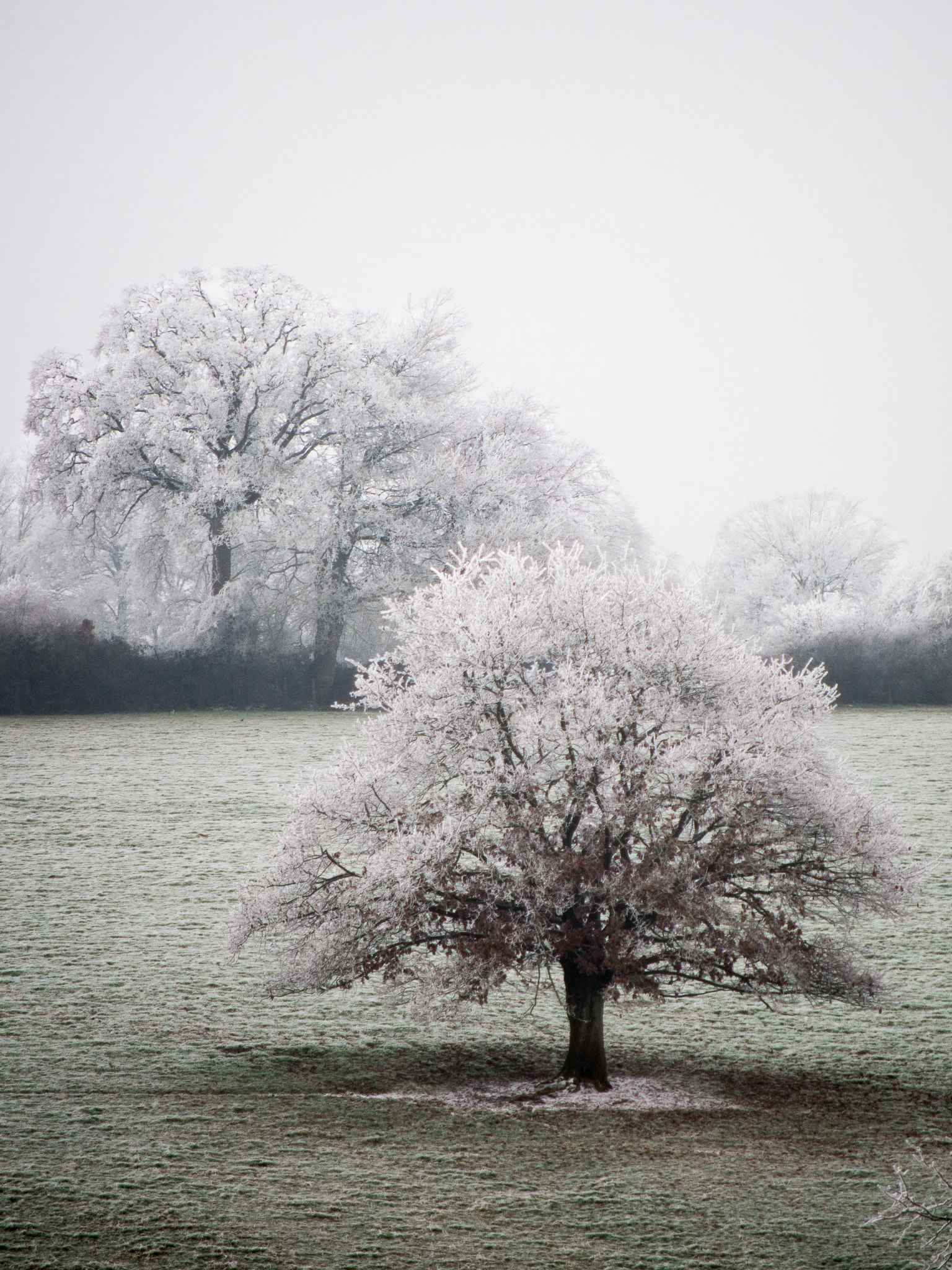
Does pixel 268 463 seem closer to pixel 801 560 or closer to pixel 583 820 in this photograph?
pixel 583 820

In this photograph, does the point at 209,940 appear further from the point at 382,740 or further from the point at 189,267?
the point at 189,267

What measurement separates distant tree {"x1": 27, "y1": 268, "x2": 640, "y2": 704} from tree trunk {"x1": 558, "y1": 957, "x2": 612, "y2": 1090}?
23456mm

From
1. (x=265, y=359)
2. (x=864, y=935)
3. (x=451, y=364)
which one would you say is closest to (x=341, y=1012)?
(x=864, y=935)

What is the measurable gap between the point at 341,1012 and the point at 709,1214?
6.38m

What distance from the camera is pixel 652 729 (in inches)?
391

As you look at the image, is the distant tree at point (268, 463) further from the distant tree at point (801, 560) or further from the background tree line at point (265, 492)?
the distant tree at point (801, 560)

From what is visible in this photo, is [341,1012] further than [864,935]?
No

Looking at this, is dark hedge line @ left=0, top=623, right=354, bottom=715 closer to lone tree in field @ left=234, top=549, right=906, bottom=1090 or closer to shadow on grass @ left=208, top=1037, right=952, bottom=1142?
shadow on grass @ left=208, top=1037, right=952, bottom=1142

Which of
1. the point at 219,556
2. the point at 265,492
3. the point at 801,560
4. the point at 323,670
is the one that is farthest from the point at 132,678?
the point at 801,560

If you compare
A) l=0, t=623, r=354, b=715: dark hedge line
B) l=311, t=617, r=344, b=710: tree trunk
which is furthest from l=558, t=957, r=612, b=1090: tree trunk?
l=311, t=617, r=344, b=710: tree trunk

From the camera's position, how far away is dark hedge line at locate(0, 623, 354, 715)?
106 feet

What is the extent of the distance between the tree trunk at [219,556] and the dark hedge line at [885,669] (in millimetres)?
19936

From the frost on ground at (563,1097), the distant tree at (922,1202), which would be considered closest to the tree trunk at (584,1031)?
the frost on ground at (563,1097)

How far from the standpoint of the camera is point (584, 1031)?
402 inches
